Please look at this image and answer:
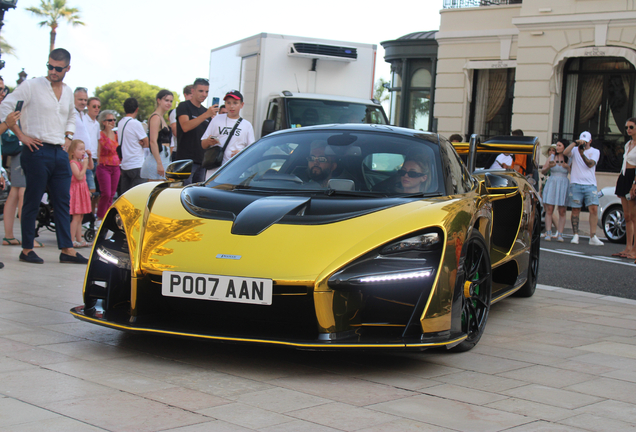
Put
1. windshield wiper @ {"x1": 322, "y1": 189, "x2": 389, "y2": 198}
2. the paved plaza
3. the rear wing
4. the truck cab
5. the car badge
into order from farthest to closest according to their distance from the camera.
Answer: the truck cab → the rear wing → windshield wiper @ {"x1": 322, "y1": 189, "x2": 389, "y2": 198} → the car badge → the paved plaza

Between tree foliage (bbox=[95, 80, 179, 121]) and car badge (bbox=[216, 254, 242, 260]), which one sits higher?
tree foliage (bbox=[95, 80, 179, 121])

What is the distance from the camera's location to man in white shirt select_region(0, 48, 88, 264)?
277 inches

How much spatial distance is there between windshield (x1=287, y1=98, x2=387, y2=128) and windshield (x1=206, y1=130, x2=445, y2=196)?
815 centimetres

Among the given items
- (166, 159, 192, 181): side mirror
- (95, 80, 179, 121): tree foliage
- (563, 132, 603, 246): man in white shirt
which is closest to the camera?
(166, 159, 192, 181): side mirror

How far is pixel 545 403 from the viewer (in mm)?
3467

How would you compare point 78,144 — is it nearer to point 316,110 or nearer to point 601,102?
point 316,110

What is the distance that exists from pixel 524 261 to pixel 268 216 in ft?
9.85

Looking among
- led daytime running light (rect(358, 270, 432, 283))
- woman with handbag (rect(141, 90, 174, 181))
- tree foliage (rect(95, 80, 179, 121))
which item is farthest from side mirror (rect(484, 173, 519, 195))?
tree foliage (rect(95, 80, 179, 121))

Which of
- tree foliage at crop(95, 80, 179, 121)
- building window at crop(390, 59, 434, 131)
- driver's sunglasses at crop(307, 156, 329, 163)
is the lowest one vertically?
driver's sunglasses at crop(307, 156, 329, 163)

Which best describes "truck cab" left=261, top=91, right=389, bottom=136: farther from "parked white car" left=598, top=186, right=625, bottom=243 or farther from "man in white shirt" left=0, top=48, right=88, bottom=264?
"man in white shirt" left=0, top=48, right=88, bottom=264

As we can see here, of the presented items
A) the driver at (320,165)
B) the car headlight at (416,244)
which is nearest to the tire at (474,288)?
the car headlight at (416,244)

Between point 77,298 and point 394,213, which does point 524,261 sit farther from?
point 77,298

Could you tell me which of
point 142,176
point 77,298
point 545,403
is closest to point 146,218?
point 77,298

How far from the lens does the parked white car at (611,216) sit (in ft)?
45.4
